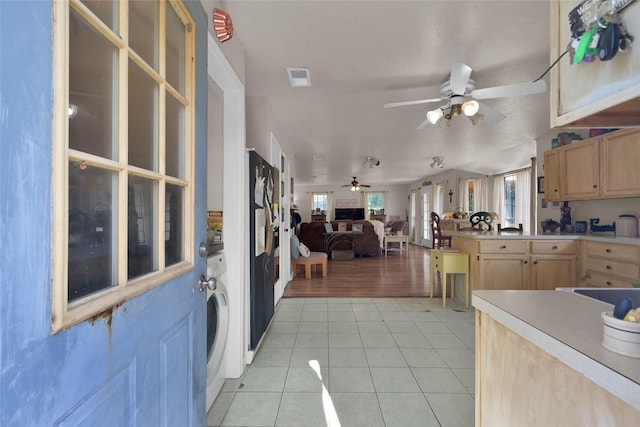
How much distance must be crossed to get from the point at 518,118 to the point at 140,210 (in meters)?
4.38

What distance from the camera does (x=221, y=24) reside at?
1.51m

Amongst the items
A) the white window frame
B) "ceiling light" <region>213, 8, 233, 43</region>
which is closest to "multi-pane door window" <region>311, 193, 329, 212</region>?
the white window frame

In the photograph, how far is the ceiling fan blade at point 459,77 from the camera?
2.06 metres

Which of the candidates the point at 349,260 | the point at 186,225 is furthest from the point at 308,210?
the point at 186,225

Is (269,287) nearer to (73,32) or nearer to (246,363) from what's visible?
(246,363)

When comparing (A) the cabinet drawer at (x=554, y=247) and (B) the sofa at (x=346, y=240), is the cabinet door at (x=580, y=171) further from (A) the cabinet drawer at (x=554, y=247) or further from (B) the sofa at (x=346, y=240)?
(B) the sofa at (x=346, y=240)

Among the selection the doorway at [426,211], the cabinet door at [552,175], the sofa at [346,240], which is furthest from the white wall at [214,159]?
the doorway at [426,211]

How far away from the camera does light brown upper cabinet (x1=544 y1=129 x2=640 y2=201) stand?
265 cm

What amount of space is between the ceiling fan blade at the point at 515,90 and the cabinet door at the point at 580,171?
1581 mm

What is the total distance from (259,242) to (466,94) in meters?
2.18

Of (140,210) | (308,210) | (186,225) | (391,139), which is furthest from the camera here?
(308,210)

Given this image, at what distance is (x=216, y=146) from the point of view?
225 centimetres

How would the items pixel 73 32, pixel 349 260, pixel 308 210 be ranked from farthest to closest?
pixel 308 210
pixel 349 260
pixel 73 32

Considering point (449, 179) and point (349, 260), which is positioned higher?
point (449, 179)
